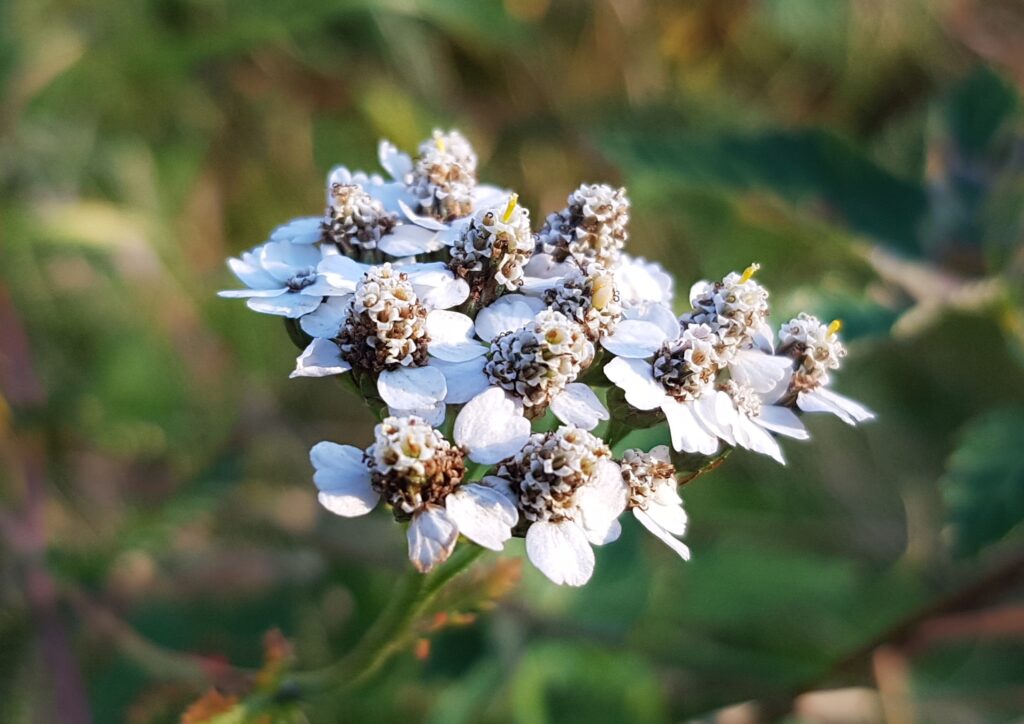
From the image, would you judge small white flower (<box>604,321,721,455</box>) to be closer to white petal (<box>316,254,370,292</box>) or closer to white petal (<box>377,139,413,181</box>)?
white petal (<box>316,254,370,292</box>)

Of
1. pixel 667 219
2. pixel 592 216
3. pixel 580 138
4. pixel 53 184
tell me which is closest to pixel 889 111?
pixel 667 219

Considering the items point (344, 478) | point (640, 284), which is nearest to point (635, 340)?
point (640, 284)

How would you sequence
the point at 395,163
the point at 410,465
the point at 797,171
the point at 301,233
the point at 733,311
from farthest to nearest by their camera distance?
the point at 797,171 → the point at 395,163 → the point at 301,233 → the point at 733,311 → the point at 410,465

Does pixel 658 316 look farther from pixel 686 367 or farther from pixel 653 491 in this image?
pixel 653 491

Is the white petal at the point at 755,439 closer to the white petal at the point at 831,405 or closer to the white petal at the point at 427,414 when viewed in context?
the white petal at the point at 831,405

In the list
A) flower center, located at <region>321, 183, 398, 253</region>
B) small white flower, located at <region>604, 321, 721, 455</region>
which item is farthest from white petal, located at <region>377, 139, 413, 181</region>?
small white flower, located at <region>604, 321, 721, 455</region>

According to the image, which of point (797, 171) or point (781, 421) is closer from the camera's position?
point (781, 421)
